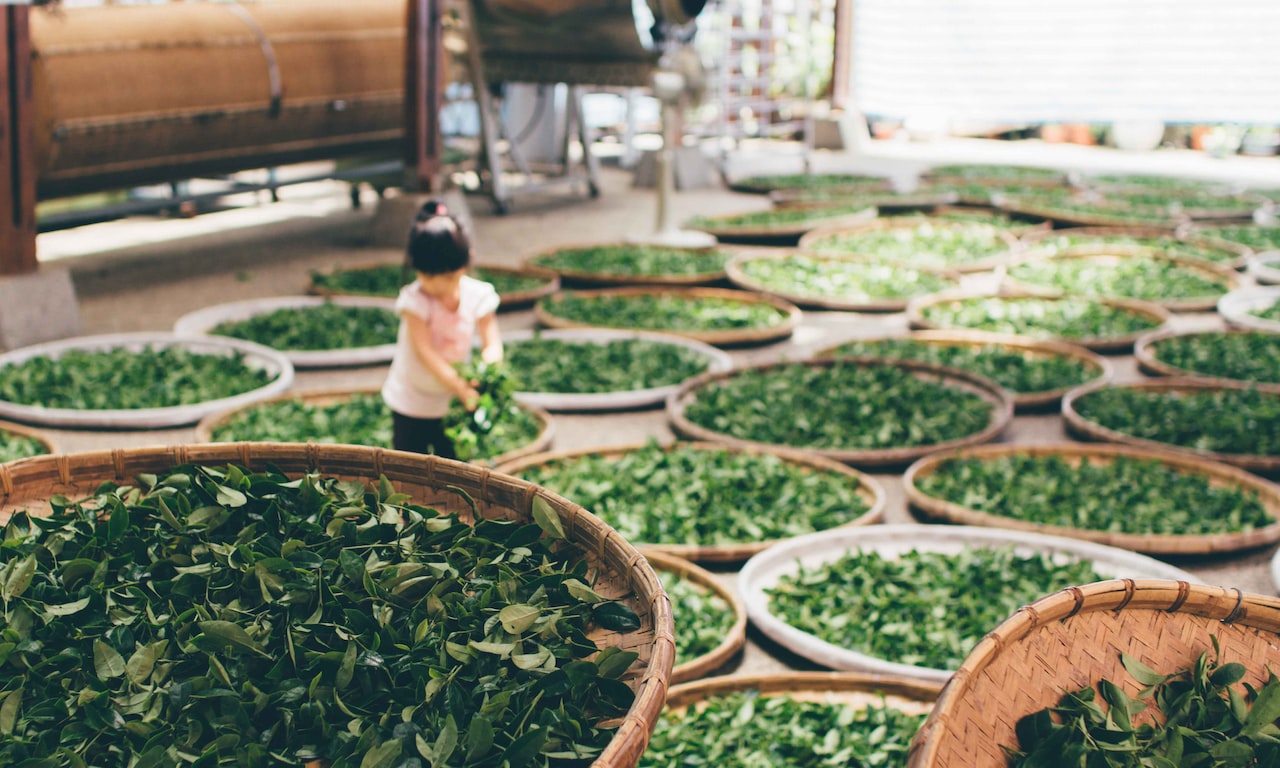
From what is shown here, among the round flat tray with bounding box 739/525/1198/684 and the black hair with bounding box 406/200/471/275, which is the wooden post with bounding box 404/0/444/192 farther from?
the round flat tray with bounding box 739/525/1198/684

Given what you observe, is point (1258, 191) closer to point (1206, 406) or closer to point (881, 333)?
point (881, 333)

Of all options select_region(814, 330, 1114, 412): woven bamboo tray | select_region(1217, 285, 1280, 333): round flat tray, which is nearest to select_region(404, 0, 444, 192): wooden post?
select_region(814, 330, 1114, 412): woven bamboo tray

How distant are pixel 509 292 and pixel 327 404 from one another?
1.90 meters

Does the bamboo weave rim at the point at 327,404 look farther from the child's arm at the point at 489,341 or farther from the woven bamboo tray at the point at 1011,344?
the woven bamboo tray at the point at 1011,344

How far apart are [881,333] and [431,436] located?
2996 mm

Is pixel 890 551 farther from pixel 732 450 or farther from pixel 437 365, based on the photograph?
pixel 437 365

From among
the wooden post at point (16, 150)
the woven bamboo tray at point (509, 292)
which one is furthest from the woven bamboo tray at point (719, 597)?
the wooden post at point (16, 150)

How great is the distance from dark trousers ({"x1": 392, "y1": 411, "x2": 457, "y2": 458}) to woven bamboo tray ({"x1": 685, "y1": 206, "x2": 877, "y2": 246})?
15.6 ft

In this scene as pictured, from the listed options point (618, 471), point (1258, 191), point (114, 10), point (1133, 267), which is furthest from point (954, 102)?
point (618, 471)

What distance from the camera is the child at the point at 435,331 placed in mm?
2951

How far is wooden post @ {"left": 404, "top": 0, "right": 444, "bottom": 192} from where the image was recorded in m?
6.57

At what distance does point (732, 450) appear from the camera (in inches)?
145

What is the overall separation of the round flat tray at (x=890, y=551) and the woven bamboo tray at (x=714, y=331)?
6.92 ft

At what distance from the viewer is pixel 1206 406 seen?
414 cm
